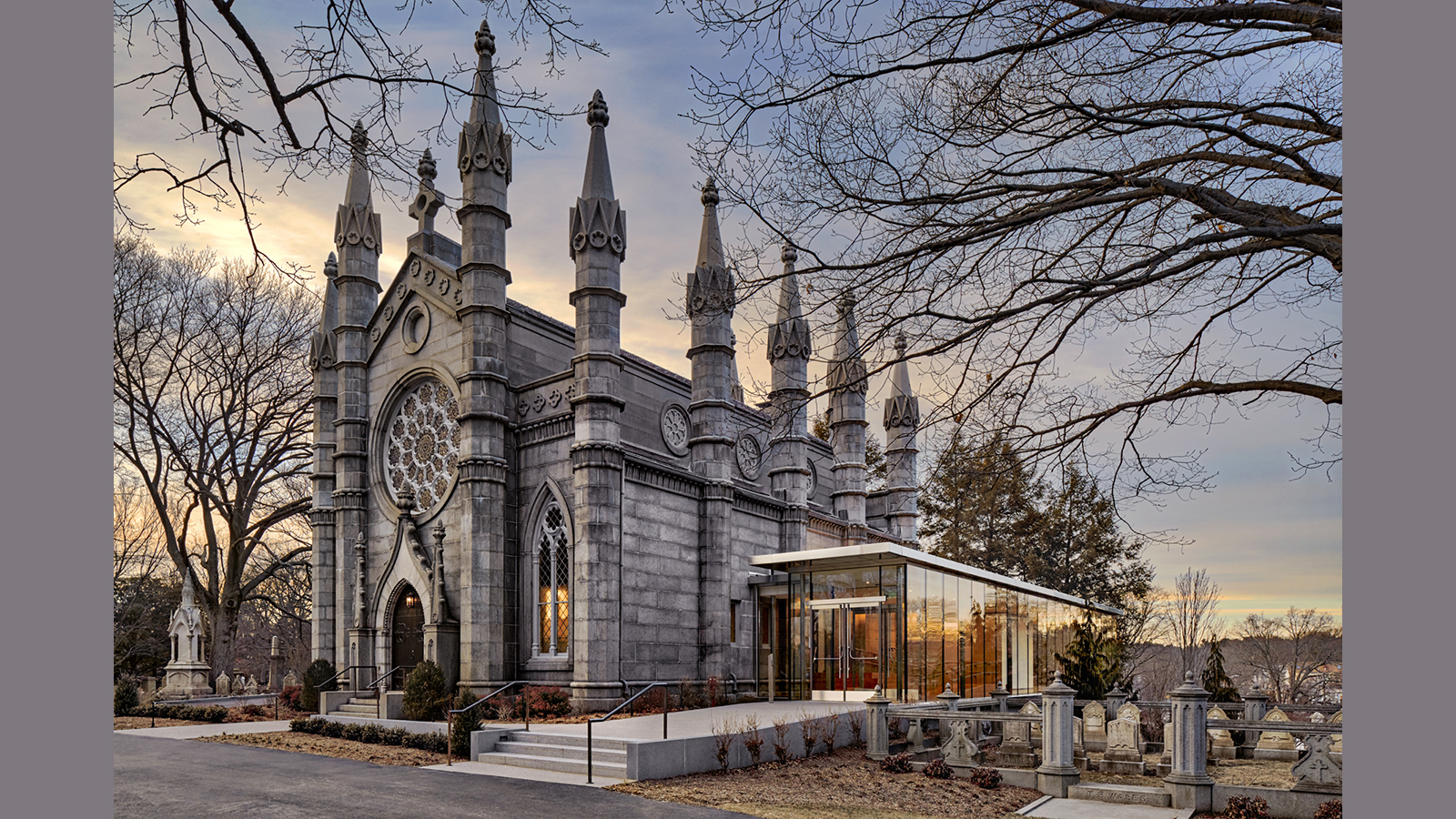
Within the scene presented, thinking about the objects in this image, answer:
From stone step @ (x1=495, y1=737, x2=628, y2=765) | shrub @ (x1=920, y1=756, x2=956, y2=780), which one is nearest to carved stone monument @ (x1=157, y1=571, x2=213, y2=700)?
stone step @ (x1=495, y1=737, x2=628, y2=765)

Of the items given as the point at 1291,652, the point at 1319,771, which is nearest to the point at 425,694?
the point at 1319,771

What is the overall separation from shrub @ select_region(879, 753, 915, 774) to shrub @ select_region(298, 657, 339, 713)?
18.1 metres

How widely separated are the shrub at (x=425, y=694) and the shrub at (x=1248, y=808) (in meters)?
17.4

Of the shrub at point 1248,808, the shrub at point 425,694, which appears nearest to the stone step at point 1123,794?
the shrub at point 1248,808

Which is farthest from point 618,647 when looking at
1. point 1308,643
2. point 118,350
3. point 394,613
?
point 1308,643

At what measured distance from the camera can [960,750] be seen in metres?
16.7

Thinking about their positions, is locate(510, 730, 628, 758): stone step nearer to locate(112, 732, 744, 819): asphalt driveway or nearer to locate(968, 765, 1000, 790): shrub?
locate(112, 732, 744, 819): asphalt driveway

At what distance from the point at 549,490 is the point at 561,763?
10.2 metres

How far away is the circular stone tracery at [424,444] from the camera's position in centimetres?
2836

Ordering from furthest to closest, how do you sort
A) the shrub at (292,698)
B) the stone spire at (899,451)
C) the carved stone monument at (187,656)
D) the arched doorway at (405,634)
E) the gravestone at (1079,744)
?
the stone spire at (899,451)
the carved stone monument at (187,656)
the shrub at (292,698)
the arched doorway at (405,634)
the gravestone at (1079,744)

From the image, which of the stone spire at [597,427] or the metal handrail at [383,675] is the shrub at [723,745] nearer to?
Answer: the stone spire at [597,427]

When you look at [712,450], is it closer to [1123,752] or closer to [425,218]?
[425,218]

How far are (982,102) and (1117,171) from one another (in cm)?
133

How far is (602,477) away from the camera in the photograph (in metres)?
24.3
